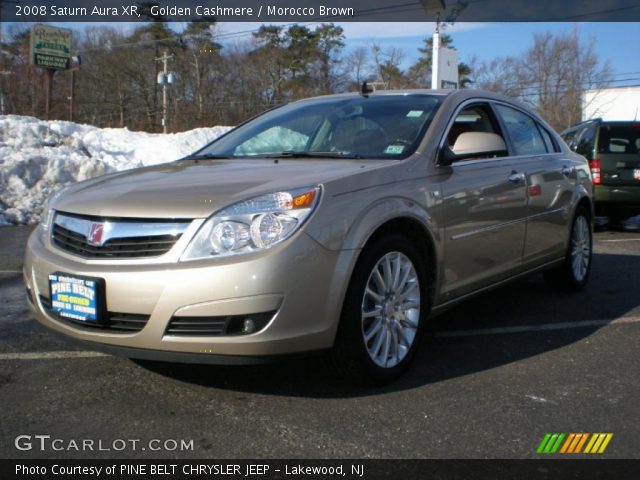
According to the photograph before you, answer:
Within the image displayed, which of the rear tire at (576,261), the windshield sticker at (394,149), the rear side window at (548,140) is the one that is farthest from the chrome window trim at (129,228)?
the rear tire at (576,261)

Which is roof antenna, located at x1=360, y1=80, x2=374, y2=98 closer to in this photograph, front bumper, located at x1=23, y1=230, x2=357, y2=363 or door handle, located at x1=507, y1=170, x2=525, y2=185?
door handle, located at x1=507, y1=170, x2=525, y2=185

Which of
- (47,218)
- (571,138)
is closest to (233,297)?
(47,218)

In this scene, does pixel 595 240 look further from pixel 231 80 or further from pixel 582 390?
pixel 231 80

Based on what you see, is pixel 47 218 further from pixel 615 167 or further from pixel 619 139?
pixel 619 139

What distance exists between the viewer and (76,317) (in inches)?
120

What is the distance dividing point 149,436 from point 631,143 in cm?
935

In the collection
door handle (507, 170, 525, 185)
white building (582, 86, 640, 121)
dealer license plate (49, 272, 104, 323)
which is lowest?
dealer license plate (49, 272, 104, 323)

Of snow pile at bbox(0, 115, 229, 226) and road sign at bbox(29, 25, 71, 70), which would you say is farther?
road sign at bbox(29, 25, 71, 70)

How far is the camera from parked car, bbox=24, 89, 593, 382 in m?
2.84

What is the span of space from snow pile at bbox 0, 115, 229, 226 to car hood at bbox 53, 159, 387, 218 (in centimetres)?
707

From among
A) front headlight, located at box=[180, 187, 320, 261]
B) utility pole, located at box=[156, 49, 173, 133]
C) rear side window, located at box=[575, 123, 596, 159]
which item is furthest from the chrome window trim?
utility pole, located at box=[156, 49, 173, 133]

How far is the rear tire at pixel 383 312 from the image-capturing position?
3.13 m

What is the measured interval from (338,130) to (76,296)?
1935mm
